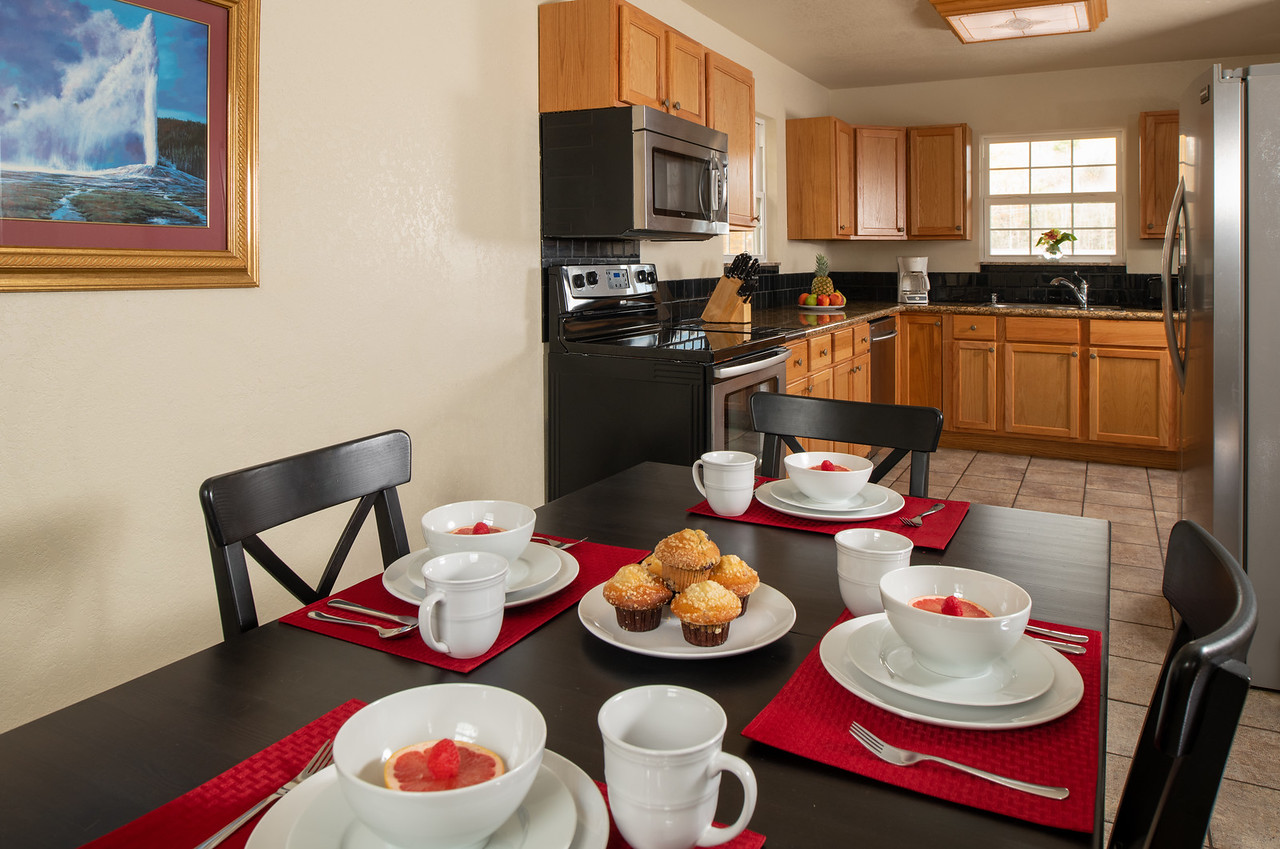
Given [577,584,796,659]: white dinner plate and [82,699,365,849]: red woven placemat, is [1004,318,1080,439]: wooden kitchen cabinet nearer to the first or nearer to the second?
[577,584,796,659]: white dinner plate

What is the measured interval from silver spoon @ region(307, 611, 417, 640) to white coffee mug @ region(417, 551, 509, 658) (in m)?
0.10

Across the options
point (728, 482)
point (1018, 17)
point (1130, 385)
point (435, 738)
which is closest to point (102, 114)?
point (728, 482)

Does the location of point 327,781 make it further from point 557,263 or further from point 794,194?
point 794,194

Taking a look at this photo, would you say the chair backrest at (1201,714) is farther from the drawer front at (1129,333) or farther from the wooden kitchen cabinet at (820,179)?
the wooden kitchen cabinet at (820,179)

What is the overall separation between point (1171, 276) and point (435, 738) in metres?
3.02

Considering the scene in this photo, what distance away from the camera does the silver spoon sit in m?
1.03

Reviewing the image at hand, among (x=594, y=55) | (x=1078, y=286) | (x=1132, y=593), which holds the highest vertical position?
(x=594, y=55)

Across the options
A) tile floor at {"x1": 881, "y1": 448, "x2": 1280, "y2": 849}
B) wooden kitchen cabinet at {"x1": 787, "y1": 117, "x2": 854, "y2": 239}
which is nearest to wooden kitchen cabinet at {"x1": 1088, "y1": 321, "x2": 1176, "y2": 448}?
tile floor at {"x1": 881, "y1": 448, "x2": 1280, "y2": 849}

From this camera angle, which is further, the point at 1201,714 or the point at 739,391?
the point at 739,391

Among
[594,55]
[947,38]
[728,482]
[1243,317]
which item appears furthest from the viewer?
[947,38]

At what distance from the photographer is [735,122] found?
13.4 feet

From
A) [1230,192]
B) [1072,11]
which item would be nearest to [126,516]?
[1230,192]

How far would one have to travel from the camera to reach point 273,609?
2320 millimetres

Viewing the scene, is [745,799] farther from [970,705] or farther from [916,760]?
[970,705]
